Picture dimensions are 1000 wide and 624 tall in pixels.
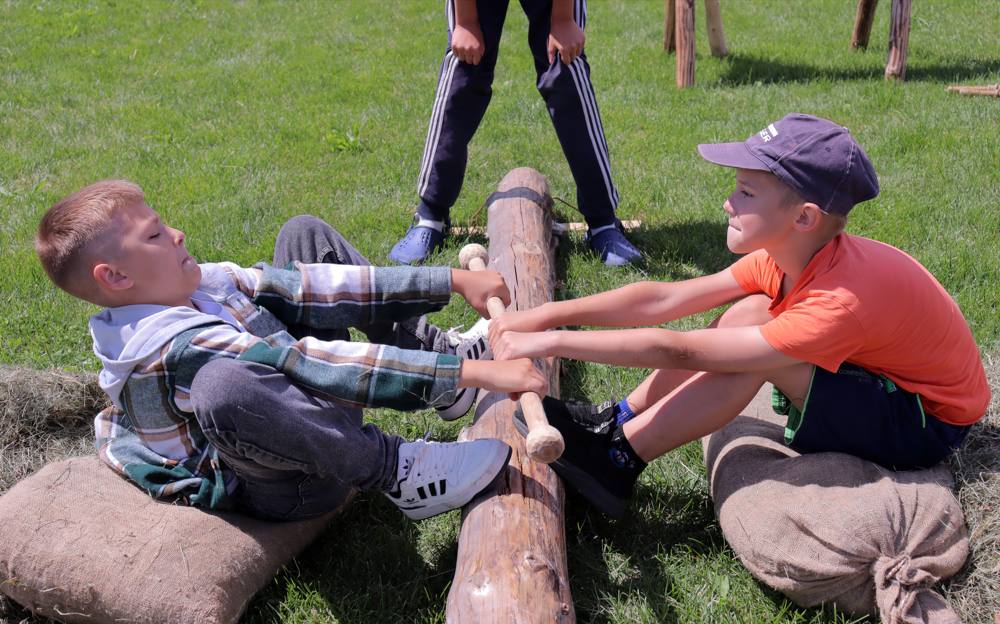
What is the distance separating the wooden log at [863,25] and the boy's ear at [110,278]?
21.7 ft

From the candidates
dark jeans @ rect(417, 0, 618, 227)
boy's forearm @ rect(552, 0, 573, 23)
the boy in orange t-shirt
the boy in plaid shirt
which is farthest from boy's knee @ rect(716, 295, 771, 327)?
boy's forearm @ rect(552, 0, 573, 23)

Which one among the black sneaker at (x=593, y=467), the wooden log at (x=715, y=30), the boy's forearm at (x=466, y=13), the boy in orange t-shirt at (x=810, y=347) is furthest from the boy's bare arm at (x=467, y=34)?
the wooden log at (x=715, y=30)

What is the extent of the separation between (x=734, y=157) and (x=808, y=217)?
0.26m

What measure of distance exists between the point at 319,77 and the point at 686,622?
5872 mm

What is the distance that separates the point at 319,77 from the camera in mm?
7312

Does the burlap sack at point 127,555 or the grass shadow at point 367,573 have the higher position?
the burlap sack at point 127,555

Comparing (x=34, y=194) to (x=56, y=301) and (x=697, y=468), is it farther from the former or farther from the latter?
(x=697, y=468)

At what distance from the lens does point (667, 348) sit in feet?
8.45

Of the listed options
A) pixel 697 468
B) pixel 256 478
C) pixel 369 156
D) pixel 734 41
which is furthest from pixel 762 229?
pixel 734 41

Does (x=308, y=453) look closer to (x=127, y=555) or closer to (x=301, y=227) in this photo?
(x=127, y=555)

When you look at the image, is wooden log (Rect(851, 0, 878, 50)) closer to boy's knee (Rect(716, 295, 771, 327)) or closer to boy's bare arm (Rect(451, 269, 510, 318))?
boy's knee (Rect(716, 295, 771, 327))

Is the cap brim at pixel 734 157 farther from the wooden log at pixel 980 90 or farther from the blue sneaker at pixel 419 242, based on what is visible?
the wooden log at pixel 980 90

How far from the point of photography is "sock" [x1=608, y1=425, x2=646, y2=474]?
2.78 meters

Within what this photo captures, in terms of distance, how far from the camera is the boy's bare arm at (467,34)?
14.4 feet
